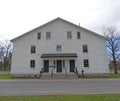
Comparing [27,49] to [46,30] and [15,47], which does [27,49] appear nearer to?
[15,47]

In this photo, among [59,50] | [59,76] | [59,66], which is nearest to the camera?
[59,76]

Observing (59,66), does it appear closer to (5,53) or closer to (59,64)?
(59,64)

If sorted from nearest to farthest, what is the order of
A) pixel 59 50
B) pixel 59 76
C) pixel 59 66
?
pixel 59 76, pixel 59 66, pixel 59 50

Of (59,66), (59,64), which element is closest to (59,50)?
(59,64)

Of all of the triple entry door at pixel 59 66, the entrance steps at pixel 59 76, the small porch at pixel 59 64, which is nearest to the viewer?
the entrance steps at pixel 59 76

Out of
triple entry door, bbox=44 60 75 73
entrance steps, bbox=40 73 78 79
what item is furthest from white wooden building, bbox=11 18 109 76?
entrance steps, bbox=40 73 78 79

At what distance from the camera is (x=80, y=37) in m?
30.7

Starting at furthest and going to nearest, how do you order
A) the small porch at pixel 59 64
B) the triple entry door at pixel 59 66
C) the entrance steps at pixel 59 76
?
the triple entry door at pixel 59 66 → the small porch at pixel 59 64 → the entrance steps at pixel 59 76

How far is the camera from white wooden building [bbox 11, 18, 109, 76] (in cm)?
2955

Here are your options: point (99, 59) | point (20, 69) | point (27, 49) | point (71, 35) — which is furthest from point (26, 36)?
point (99, 59)

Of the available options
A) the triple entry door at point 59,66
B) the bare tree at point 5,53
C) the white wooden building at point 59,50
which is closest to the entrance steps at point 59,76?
the white wooden building at point 59,50

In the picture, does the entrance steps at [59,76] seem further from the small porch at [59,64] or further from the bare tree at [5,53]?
the bare tree at [5,53]

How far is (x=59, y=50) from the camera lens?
3016cm

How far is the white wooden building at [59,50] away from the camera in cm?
2955
